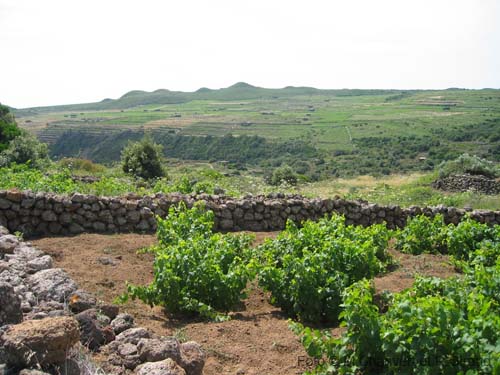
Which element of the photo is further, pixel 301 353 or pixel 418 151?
pixel 418 151

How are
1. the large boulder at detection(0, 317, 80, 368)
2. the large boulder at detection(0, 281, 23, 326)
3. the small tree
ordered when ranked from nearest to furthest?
the large boulder at detection(0, 317, 80, 368), the large boulder at detection(0, 281, 23, 326), the small tree

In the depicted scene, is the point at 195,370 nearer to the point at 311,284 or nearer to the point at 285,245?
the point at 311,284

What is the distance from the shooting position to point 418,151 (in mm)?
51969

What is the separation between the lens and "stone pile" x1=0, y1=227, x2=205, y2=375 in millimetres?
3496

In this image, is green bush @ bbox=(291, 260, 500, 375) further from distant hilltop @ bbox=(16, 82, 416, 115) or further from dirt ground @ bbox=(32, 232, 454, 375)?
distant hilltop @ bbox=(16, 82, 416, 115)

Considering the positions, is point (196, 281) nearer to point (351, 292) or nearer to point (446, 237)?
point (351, 292)

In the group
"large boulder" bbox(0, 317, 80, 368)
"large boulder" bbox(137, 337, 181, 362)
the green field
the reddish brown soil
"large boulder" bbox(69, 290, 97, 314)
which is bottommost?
the green field

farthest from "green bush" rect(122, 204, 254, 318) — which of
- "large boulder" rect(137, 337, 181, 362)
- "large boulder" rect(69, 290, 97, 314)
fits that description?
"large boulder" rect(137, 337, 181, 362)

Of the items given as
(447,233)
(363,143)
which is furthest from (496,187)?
(363,143)

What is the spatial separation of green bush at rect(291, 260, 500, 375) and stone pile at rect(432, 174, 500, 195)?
19.6m

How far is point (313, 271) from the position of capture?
241 inches

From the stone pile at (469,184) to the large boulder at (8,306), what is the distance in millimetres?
21120

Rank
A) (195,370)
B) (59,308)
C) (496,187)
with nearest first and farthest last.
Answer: (195,370)
(59,308)
(496,187)

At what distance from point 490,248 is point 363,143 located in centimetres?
5304
